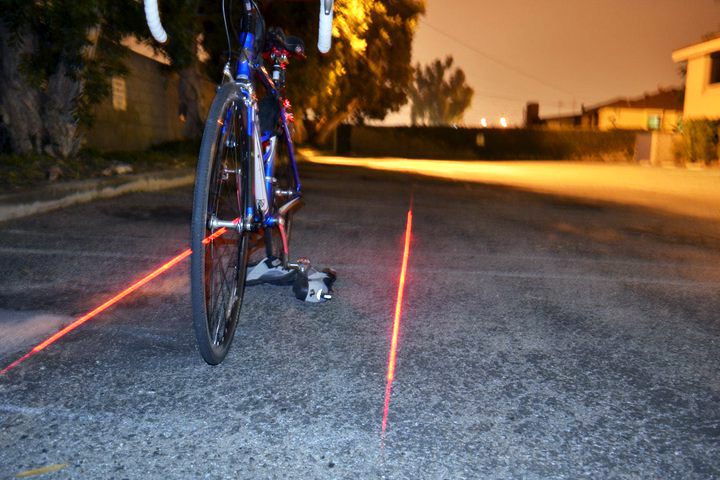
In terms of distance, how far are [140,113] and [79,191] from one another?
846cm

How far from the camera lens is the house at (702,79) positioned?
29.0 meters

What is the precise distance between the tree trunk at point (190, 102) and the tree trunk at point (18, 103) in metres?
8.65

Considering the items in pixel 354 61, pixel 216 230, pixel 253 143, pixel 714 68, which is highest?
pixel 714 68

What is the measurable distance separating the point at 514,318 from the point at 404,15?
34.4m

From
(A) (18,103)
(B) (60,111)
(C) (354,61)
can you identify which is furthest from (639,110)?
(A) (18,103)

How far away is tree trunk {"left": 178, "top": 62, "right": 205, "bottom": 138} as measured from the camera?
1848 centimetres

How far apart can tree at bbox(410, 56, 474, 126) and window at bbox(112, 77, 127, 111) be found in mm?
102674

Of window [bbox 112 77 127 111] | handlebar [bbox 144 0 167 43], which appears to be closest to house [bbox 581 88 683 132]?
window [bbox 112 77 127 111]

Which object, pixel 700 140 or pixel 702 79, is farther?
pixel 702 79

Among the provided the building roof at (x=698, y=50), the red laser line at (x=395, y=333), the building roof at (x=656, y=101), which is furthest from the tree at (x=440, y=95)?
the red laser line at (x=395, y=333)

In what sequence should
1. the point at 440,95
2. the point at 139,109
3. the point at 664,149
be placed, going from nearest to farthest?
1. the point at 139,109
2. the point at 664,149
3. the point at 440,95

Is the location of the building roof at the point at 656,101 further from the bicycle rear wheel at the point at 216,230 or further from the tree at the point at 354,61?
the bicycle rear wheel at the point at 216,230

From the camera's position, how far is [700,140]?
88.1 ft

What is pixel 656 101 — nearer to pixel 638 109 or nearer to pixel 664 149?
pixel 638 109
